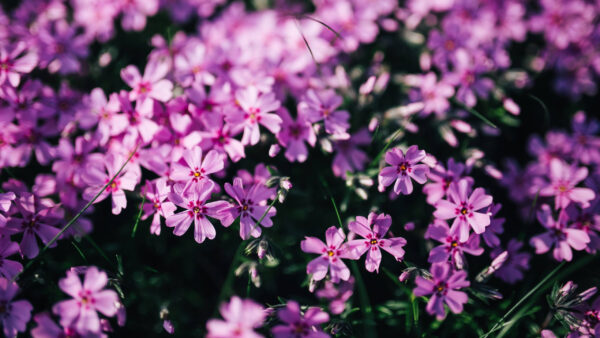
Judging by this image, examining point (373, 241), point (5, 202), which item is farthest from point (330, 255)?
point (5, 202)

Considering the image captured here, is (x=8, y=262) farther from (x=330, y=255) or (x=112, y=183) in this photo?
(x=330, y=255)

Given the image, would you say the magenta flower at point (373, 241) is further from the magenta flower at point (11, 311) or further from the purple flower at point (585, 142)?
the purple flower at point (585, 142)

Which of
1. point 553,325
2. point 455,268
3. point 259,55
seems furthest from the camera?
point 259,55

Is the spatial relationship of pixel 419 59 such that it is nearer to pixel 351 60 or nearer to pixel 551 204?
pixel 351 60

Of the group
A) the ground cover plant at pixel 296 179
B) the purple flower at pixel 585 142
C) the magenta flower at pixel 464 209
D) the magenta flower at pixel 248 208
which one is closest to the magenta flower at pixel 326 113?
the ground cover plant at pixel 296 179

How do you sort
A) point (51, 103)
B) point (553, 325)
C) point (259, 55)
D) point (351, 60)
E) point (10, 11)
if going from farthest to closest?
point (10, 11) → point (351, 60) → point (259, 55) → point (51, 103) → point (553, 325)

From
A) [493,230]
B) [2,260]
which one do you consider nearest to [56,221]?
[2,260]
